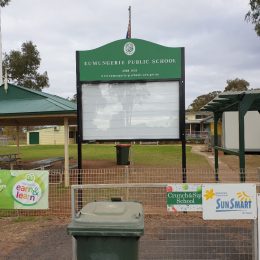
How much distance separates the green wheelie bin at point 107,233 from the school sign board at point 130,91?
4.98m

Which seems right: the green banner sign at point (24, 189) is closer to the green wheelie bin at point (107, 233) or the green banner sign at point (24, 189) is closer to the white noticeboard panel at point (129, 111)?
the white noticeboard panel at point (129, 111)

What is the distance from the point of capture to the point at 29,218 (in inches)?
351

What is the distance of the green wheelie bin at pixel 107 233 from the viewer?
416 cm

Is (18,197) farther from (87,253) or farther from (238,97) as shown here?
(238,97)

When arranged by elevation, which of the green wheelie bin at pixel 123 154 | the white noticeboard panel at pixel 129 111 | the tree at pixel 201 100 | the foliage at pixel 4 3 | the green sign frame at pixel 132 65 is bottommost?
the green wheelie bin at pixel 123 154

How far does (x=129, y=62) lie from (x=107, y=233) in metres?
5.56

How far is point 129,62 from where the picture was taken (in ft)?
30.0

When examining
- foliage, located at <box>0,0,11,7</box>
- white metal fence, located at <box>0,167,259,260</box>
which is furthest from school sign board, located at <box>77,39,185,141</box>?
foliage, located at <box>0,0,11,7</box>

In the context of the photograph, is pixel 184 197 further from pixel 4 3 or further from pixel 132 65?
pixel 4 3

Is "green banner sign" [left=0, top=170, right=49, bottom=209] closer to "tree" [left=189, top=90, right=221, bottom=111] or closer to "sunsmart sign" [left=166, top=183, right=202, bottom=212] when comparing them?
"sunsmart sign" [left=166, top=183, right=202, bottom=212]

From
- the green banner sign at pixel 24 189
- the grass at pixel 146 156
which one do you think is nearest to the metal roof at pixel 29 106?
the grass at pixel 146 156

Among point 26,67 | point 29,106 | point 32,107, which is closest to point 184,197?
point 32,107

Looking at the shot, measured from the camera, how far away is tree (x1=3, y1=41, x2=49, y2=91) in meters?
53.9

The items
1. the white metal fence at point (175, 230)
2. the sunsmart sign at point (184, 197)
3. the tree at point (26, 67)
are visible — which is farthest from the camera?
the tree at point (26, 67)
